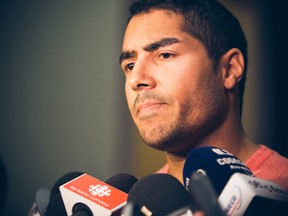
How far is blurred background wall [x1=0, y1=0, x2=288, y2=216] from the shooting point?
2479 millimetres

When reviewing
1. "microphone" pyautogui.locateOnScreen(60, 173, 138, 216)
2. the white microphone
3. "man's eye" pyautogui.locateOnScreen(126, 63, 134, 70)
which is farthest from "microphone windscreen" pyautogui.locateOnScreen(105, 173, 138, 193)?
"man's eye" pyautogui.locateOnScreen(126, 63, 134, 70)

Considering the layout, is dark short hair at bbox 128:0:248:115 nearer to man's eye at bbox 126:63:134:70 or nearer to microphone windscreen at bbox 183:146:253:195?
man's eye at bbox 126:63:134:70

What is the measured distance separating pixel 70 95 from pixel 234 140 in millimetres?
1578

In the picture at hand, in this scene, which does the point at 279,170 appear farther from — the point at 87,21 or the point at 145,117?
the point at 87,21

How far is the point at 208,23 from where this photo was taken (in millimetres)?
1425

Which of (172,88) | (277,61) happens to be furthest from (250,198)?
(277,61)

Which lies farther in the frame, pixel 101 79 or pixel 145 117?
pixel 101 79

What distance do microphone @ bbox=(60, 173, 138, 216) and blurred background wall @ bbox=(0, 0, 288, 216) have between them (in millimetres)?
1681

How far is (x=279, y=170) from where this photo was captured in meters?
1.22

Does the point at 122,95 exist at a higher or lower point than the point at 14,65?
lower

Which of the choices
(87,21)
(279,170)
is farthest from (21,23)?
(279,170)

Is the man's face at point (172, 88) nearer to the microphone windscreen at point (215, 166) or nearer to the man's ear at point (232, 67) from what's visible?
the man's ear at point (232, 67)

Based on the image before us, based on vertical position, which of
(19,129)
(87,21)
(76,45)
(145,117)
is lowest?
(19,129)

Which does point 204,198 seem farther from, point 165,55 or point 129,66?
point 129,66
